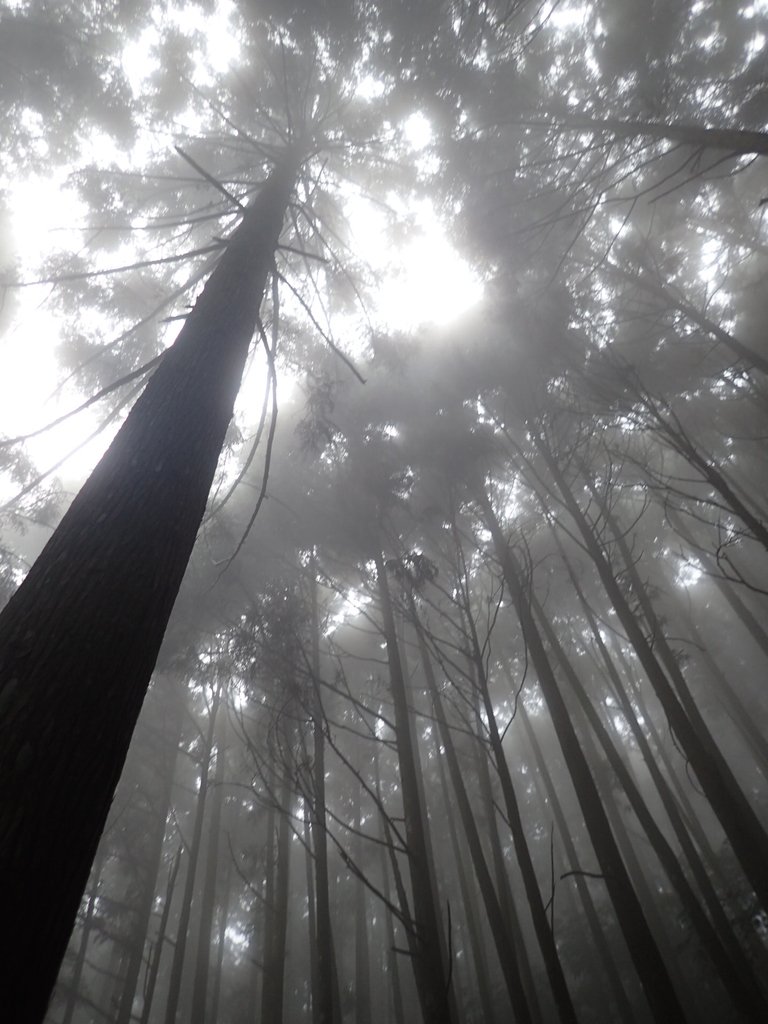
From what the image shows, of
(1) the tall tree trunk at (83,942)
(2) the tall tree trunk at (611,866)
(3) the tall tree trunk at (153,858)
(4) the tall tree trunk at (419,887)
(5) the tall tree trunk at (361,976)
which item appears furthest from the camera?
(5) the tall tree trunk at (361,976)

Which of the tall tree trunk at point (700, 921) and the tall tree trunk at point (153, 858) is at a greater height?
the tall tree trunk at point (153, 858)

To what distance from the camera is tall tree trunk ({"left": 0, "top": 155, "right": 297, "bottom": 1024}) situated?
104cm

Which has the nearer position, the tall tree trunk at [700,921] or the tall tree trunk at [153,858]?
the tall tree trunk at [700,921]

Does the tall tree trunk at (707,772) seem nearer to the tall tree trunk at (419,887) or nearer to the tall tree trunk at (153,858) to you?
the tall tree trunk at (419,887)

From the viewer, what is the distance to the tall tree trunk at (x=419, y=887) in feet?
14.6

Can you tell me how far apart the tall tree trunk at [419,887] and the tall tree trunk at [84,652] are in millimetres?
3437

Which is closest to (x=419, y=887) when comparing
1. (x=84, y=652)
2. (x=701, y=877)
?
(x=701, y=877)

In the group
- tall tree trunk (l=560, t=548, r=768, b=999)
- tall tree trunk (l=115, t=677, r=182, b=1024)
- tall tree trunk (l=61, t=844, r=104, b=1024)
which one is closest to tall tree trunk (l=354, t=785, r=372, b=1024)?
tall tree trunk (l=115, t=677, r=182, b=1024)

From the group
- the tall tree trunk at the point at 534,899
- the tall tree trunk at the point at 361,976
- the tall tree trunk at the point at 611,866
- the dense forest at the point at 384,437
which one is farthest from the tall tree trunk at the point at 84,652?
the tall tree trunk at the point at 361,976

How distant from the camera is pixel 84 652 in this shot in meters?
1.37

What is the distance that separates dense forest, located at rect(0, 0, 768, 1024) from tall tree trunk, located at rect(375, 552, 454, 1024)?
53mm

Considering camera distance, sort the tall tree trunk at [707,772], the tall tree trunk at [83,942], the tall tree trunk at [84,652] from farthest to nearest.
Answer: the tall tree trunk at [83,942], the tall tree trunk at [707,772], the tall tree trunk at [84,652]

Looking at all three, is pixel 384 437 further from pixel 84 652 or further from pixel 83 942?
pixel 83 942

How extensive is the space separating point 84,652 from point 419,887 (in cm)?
582
